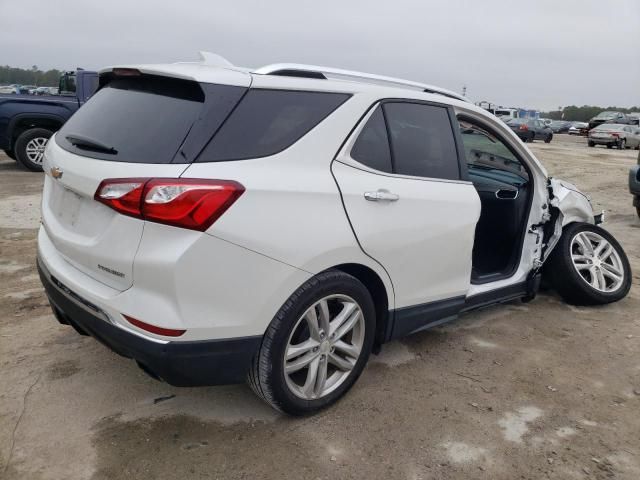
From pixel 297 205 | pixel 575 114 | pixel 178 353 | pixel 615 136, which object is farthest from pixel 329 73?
pixel 575 114

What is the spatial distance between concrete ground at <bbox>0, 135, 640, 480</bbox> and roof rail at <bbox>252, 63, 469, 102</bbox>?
1666mm

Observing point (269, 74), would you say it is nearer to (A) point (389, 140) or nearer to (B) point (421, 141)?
(A) point (389, 140)

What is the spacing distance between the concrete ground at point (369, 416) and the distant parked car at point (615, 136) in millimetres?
27572

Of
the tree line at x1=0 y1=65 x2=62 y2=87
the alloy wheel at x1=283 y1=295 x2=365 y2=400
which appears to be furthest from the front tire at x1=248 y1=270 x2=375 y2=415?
the tree line at x1=0 y1=65 x2=62 y2=87

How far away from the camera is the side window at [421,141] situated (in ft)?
10.1

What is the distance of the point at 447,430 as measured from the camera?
2793 mm

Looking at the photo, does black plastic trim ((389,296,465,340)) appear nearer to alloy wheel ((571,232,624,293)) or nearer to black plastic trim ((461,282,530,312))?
black plastic trim ((461,282,530,312))

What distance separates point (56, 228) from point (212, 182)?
3.33ft

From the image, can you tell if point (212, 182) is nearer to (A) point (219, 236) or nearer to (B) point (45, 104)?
(A) point (219, 236)

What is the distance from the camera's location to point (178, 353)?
228 cm

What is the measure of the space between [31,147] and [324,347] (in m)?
9.78

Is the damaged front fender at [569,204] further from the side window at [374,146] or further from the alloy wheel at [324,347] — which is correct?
the alloy wheel at [324,347]

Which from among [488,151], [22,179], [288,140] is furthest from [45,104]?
[288,140]

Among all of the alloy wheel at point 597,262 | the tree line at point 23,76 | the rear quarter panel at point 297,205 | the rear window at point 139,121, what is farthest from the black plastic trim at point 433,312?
the tree line at point 23,76
